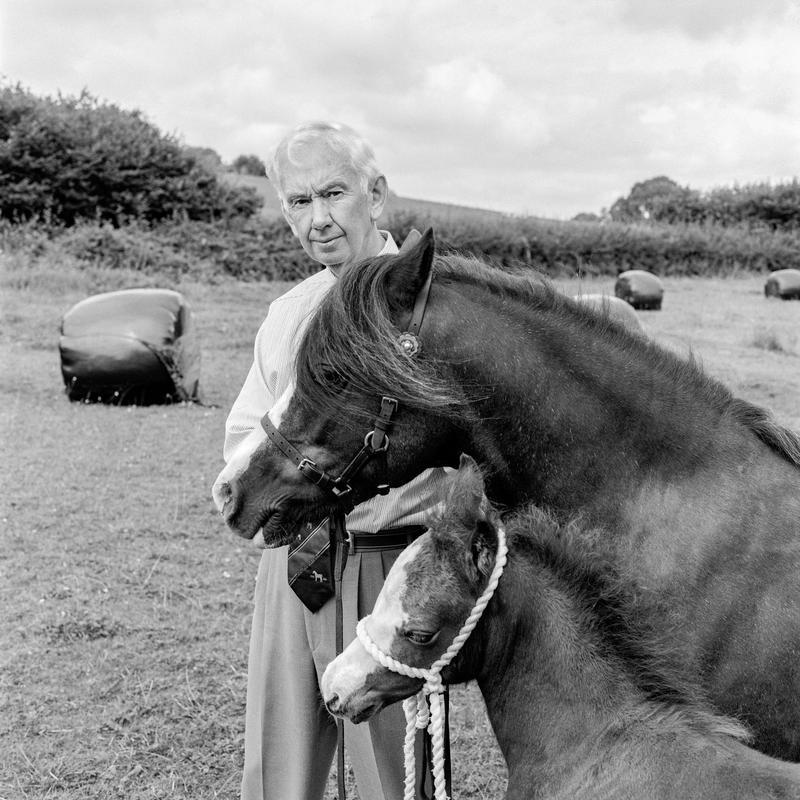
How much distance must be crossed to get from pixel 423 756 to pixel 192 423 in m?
8.59

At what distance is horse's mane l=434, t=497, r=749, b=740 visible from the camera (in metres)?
2.54

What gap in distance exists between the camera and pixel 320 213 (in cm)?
324

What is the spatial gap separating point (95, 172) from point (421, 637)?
25.7 m

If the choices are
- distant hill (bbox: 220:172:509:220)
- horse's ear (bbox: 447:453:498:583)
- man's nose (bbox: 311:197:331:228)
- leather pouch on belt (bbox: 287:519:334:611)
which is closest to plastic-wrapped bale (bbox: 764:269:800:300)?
distant hill (bbox: 220:172:509:220)

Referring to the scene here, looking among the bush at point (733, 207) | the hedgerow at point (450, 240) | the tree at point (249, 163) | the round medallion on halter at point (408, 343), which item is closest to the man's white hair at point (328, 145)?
the round medallion on halter at point (408, 343)

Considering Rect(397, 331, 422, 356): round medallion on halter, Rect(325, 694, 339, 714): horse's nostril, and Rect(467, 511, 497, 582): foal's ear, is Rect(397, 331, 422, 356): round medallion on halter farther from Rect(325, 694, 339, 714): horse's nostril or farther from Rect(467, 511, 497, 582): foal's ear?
Rect(325, 694, 339, 714): horse's nostril

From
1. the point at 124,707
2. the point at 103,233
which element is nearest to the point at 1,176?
the point at 103,233

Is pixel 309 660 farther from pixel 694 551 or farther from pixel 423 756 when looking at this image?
pixel 694 551

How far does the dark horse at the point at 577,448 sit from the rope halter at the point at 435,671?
36 centimetres

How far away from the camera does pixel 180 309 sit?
1261 cm

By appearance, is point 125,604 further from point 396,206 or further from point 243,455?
point 396,206

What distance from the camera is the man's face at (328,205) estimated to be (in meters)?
3.24

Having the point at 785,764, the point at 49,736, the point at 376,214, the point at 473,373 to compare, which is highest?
the point at 376,214

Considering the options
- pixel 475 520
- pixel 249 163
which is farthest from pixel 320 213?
pixel 249 163
